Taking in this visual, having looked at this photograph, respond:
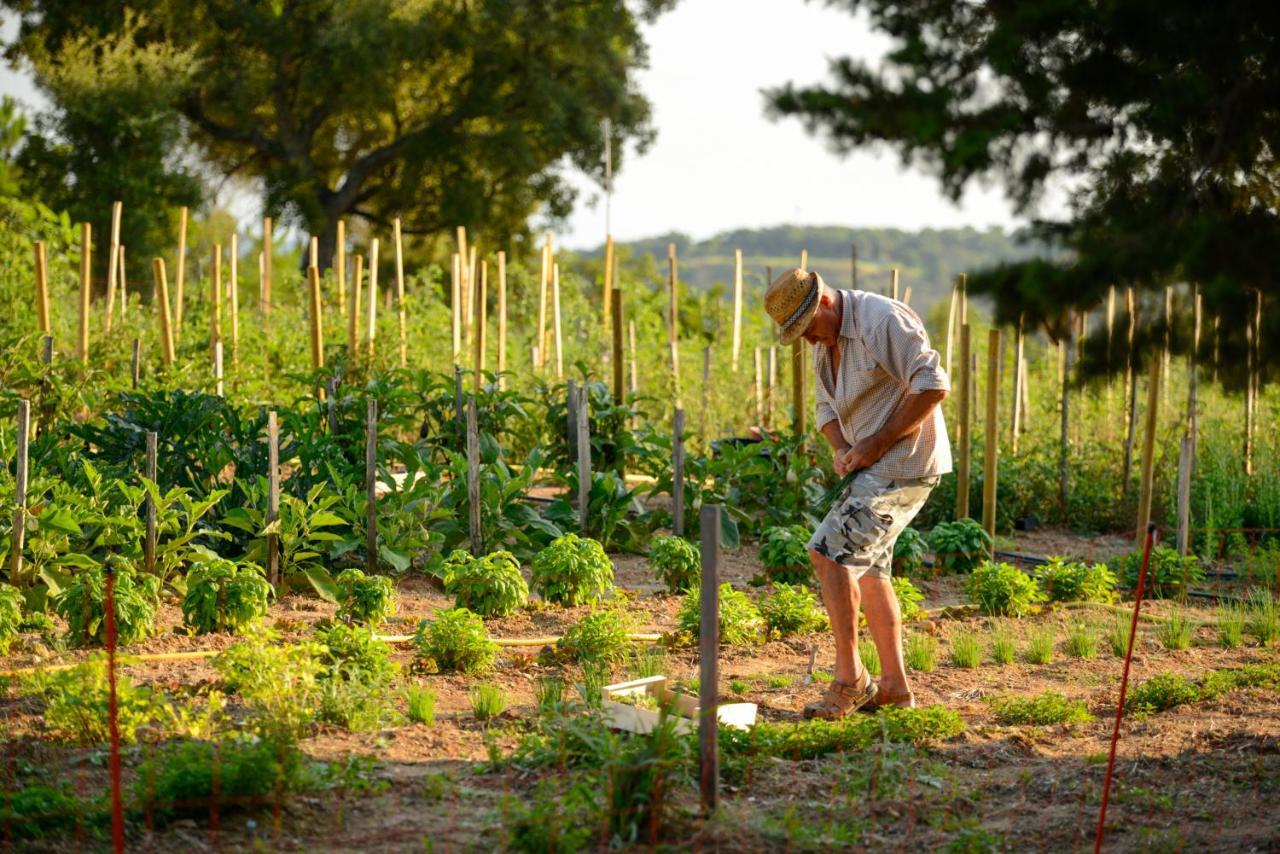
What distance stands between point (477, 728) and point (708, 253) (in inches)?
2839

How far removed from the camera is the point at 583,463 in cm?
645

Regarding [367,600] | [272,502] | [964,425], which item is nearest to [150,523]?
[272,502]

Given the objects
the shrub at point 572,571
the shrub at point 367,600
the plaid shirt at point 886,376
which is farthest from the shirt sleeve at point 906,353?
the shrub at point 367,600

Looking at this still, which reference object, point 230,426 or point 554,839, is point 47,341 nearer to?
point 230,426

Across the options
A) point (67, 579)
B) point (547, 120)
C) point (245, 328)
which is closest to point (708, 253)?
point (547, 120)

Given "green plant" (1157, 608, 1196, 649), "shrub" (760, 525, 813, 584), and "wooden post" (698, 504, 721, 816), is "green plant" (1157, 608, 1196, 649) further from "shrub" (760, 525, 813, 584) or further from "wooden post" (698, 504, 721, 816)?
"wooden post" (698, 504, 721, 816)

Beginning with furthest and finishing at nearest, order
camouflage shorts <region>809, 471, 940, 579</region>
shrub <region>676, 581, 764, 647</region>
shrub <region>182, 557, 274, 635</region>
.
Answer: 1. shrub <region>676, 581, 764, 647</region>
2. shrub <region>182, 557, 274, 635</region>
3. camouflage shorts <region>809, 471, 940, 579</region>

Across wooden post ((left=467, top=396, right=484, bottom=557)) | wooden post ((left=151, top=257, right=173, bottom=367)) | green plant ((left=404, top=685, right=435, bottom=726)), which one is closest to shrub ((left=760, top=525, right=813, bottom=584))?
wooden post ((left=467, top=396, right=484, bottom=557))

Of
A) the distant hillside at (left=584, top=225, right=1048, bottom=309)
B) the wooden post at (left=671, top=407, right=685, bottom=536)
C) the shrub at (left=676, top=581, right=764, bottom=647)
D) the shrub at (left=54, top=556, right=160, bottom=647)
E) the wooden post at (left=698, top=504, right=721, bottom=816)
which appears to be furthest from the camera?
the distant hillside at (left=584, top=225, right=1048, bottom=309)

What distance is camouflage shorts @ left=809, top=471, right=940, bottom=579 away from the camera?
409cm

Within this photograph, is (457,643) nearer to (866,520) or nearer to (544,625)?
(544,625)

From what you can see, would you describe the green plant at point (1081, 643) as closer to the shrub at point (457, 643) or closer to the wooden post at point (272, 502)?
the shrub at point (457, 643)

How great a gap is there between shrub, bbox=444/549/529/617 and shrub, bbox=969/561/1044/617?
6.34ft

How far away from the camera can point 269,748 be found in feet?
10.7
